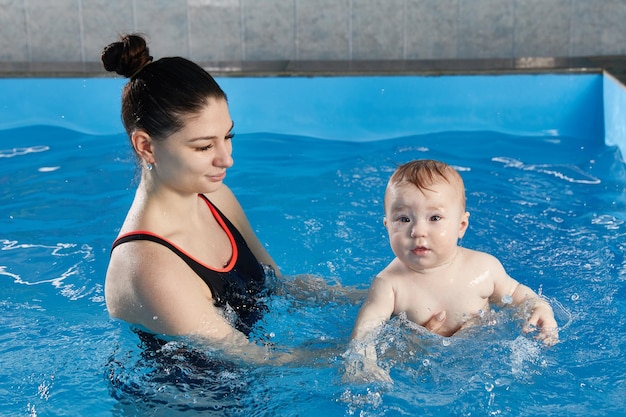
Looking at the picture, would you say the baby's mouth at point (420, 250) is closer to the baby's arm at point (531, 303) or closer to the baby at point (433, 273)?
the baby at point (433, 273)

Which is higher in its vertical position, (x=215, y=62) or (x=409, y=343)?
(x=215, y=62)

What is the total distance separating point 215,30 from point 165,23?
50 cm

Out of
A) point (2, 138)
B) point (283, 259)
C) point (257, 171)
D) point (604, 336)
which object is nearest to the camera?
point (604, 336)

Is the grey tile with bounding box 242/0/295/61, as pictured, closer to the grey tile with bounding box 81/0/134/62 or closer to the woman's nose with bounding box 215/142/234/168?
the grey tile with bounding box 81/0/134/62

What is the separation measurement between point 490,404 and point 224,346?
85 cm

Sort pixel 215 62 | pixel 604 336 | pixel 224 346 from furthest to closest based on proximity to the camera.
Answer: pixel 215 62, pixel 604 336, pixel 224 346

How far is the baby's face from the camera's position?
8.79 feet

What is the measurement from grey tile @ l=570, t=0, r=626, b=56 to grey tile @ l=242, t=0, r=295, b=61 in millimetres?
2713

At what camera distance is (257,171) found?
18.3 feet

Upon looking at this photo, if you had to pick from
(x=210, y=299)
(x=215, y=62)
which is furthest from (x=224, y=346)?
(x=215, y=62)

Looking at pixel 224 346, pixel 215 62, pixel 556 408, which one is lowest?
pixel 556 408

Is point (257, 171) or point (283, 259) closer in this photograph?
point (283, 259)

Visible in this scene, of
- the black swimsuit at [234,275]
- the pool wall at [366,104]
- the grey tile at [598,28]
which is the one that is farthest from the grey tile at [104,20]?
the black swimsuit at [234,275]

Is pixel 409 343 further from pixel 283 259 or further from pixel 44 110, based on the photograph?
pixel 44 110
